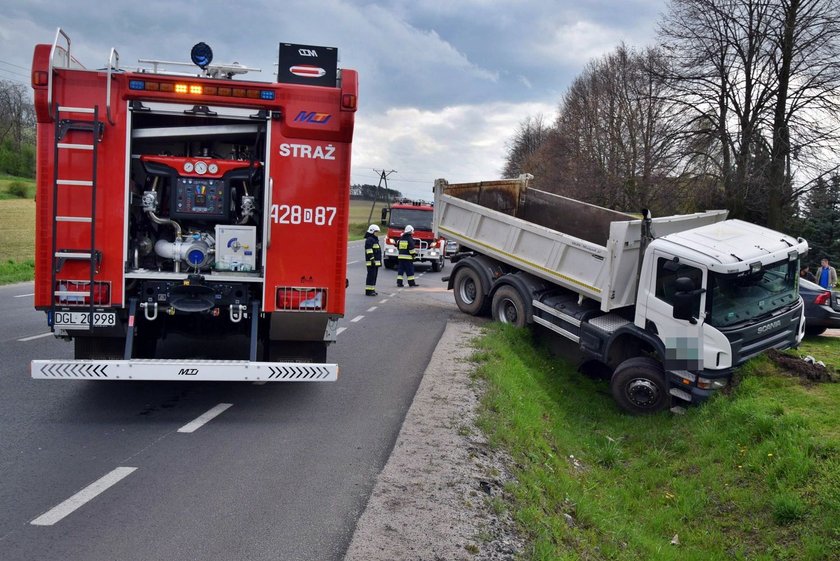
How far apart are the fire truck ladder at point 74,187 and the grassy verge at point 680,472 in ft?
12.9

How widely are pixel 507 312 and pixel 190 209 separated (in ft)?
23.3

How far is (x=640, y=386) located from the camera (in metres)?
9.27

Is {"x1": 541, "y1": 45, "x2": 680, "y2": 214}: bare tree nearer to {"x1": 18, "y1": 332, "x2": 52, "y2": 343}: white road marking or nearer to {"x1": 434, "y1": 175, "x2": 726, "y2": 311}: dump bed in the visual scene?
{"x1": 434, "y1": 175, "x2": 726, "y2": 311}: dump bed

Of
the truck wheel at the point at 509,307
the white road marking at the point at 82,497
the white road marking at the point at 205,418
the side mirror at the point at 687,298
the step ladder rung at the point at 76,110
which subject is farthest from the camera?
the truck wheel at the point at 509,307

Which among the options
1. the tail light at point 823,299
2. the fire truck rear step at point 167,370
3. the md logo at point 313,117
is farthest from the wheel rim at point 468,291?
the fire truck rear step at point 167,370

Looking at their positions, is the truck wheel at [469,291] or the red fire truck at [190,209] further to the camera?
the truck wheel at [469,291]

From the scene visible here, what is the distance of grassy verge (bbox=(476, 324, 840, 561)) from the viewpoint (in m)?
5.75

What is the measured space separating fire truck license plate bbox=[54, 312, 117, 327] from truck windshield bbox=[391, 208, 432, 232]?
21614 millimetres

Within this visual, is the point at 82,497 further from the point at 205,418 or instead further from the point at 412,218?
the point at 412,218

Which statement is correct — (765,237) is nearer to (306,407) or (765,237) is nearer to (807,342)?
(807,342)

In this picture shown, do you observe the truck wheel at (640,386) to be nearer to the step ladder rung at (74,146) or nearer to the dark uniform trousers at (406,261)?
the step ladder rung at (74,146)

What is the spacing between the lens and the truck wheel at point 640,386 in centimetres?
917

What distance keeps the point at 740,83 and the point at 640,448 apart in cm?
2068

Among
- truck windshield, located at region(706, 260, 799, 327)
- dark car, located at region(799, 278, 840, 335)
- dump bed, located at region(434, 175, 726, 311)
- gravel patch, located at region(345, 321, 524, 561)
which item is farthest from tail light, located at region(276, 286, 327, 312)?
dark car, located at region(799, 278, 840, 335)
